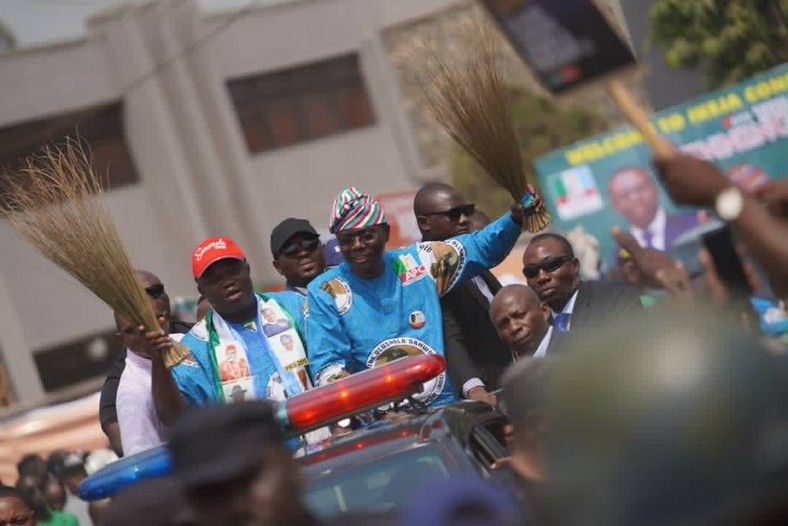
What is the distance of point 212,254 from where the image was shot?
22.2 ft

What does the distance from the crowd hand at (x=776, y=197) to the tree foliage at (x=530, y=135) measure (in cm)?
2403

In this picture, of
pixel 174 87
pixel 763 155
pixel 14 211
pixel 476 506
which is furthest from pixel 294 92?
pixel 476 506

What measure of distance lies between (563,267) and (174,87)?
26825 mm

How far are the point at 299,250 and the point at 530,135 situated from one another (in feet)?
68.0

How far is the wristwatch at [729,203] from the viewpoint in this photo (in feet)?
10.0

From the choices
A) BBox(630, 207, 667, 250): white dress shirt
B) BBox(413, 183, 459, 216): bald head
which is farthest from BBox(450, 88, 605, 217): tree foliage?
BBox(413, 183, 459, 216): bald head

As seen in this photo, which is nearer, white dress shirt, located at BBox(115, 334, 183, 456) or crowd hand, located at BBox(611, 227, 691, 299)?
crowd hand, located at BBox(611, 227, 691, 299)

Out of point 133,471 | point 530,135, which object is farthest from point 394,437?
point 530,135

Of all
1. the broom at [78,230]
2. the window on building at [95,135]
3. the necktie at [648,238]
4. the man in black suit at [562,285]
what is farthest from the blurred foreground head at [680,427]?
Answer: the window on building at [95,135]

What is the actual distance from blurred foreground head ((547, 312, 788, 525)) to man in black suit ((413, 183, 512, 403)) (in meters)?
3.90

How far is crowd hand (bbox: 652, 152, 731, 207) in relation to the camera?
310 cm

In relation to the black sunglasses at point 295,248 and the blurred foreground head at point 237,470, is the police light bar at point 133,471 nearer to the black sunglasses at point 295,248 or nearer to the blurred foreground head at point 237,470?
the blurred foreground head at point 237,470

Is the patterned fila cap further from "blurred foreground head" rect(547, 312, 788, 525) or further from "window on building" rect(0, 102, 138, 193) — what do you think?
"window on building" rect(0, 102, 138, 193)

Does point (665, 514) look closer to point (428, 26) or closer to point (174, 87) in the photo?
point (428, 26)
